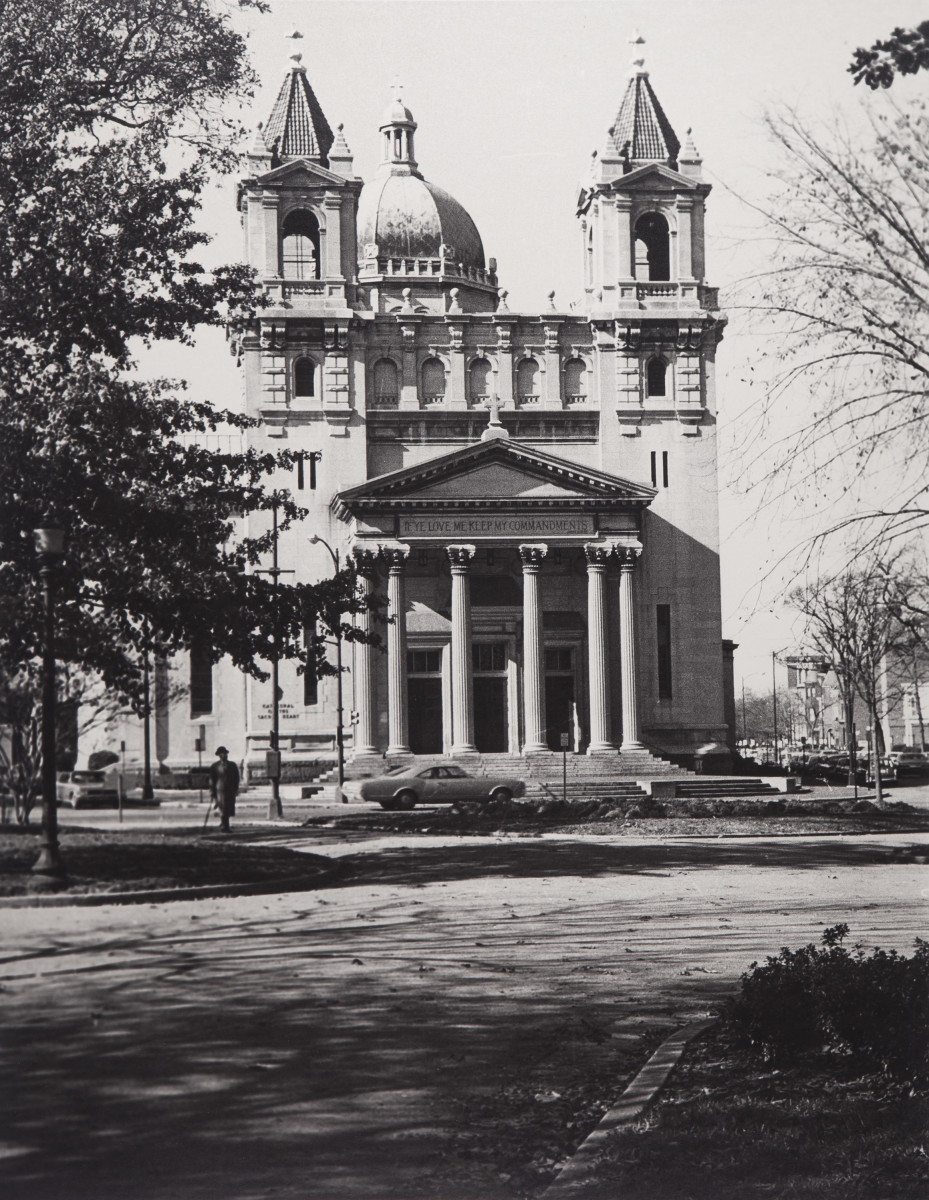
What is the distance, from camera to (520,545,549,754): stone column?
6109 centimetres

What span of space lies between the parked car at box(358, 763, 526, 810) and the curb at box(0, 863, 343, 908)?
23.7 metres

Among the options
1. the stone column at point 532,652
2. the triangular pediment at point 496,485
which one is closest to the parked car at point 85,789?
the triangular pediment at point 496,485

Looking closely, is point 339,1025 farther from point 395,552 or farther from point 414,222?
point 414,222

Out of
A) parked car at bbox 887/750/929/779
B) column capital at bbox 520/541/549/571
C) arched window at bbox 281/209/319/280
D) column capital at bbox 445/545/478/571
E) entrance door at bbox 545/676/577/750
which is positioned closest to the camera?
column capital at bbox 445/545/478/571

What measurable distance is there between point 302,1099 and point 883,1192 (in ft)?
11.3

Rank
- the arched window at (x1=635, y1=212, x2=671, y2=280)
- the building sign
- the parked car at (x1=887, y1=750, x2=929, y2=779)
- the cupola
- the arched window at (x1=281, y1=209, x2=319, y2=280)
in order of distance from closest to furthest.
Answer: the building sign → the arched window at (x1=281, y1=209, x2=319, y2=280) → the arched window at (x1=635, y1=212, x2=671, y2=280) → the parked car at (x1=887, y1=750, x2=929, y2=779) → the cupola

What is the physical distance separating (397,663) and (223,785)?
103ft

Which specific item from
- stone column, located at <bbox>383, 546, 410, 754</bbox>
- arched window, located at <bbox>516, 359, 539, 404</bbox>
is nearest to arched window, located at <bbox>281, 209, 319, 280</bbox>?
arched window, located at <bbox>516, 359, 539, 404</bbox>

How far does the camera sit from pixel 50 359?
60.9 ft

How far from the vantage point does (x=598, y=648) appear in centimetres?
6225

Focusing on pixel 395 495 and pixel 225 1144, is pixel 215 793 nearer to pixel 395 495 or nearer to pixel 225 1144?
pixel 225 1144

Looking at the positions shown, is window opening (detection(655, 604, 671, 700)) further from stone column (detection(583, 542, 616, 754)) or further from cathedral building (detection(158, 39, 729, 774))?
stone column (detection(583, 542, 616, 754))

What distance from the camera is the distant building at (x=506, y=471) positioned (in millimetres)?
61656

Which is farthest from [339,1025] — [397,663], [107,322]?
[397,663]
